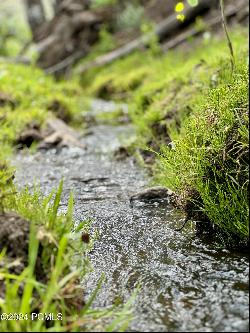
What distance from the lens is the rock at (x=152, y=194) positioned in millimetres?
3779

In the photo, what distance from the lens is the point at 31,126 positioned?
6.70 m

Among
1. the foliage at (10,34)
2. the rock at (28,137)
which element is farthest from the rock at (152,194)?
the foliage at (10,34)

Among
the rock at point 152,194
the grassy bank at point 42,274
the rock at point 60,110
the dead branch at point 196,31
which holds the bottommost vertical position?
the rock at point 152,194

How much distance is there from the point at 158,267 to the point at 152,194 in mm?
1258

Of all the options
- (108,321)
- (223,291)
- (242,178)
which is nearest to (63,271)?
(108,321)

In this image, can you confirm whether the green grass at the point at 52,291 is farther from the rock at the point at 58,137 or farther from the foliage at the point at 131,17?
the foliage at the point at 131,17

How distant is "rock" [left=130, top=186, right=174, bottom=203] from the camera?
378 cm

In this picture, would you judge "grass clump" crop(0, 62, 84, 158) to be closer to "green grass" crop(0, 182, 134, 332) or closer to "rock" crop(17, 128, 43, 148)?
"rock" crop(17, 128, 43, 148)

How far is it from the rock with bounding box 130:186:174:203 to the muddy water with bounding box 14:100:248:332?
0.09 meters

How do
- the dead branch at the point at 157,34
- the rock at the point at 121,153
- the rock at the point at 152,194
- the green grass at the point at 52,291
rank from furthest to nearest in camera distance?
the dead branch at the point at 157,34 → the rock at the point at 121,153 → the rock at the point at 152,194 → the green grass at the point at 52,291

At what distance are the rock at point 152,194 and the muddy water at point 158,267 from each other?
0.09 m

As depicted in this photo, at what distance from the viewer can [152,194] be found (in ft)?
12.5

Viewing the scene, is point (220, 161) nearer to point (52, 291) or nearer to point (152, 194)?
point (152, 194)

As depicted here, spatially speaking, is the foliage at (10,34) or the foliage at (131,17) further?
the foliage at (10,34)
